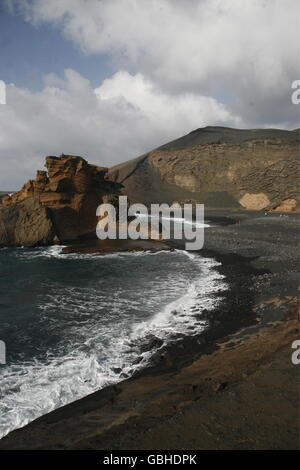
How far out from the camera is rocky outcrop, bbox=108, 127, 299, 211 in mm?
66500

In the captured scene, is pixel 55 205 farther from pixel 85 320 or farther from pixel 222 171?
pixel 222 171

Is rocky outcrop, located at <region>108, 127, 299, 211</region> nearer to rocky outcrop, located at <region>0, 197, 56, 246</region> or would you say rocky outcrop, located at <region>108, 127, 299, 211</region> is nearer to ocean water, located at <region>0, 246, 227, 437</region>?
rocky outcrop, located at <region>0, 197, 56, 246</region>

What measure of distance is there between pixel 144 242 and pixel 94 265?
9361mm

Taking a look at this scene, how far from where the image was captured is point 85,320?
443 inches

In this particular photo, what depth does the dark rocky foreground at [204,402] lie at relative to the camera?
4438 millimetres

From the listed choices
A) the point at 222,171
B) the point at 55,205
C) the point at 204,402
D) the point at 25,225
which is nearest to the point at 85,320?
the point at 204,402

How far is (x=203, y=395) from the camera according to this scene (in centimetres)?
553

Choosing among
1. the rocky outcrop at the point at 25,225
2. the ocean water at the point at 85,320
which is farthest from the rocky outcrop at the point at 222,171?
the ocean water at the point at 85,320

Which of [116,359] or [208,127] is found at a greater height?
[208,127]

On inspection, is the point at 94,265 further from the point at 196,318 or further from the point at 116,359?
the point at 116,359

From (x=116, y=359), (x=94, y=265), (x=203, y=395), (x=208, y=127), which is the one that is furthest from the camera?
(x=208, y=127)

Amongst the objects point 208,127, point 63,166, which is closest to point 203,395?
point 63,166

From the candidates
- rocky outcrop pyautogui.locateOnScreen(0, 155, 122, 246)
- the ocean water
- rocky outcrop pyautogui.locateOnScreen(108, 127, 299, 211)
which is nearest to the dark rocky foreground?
the ocean water

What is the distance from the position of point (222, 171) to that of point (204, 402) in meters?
79.2
